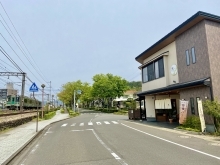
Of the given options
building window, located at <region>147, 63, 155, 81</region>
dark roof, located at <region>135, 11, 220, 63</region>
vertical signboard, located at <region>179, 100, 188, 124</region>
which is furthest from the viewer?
building window, located at <region>147, 63, 155, 81</region>

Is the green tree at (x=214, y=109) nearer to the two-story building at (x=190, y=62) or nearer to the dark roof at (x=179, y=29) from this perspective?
the two-story building at (x=190, y=62)

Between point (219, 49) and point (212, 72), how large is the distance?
1885 millimetres

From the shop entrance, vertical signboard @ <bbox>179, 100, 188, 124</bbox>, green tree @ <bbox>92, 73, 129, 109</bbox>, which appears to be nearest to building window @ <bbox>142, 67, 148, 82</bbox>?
the shop entrance

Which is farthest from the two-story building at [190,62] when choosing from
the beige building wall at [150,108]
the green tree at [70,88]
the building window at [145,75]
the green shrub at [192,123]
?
the green tree at [70,88]

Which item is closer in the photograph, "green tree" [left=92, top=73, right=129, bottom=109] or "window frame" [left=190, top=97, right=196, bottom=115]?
"window frame" [left=190, top=97, right=196, bottom=115]

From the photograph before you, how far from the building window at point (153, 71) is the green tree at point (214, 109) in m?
8.25

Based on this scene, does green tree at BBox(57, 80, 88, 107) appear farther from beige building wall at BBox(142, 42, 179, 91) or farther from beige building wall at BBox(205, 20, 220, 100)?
beige building wall at BBox(205, 20, 220, 100)

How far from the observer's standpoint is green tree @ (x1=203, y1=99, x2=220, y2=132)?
1145cm

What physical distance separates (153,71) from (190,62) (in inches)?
268

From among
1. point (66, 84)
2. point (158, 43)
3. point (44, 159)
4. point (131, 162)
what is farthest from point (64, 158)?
point (66, 84)

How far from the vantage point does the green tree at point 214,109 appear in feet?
37.6

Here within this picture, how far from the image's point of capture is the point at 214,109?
11.5 metres

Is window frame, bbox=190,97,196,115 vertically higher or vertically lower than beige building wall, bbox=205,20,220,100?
lower

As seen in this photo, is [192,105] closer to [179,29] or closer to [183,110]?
[183,110]
